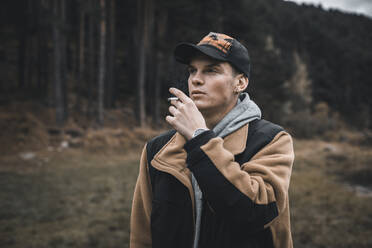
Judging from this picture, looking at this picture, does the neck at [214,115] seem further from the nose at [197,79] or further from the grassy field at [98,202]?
the grassy field at [98,202]

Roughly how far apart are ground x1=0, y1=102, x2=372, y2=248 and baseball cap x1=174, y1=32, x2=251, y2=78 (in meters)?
4.09

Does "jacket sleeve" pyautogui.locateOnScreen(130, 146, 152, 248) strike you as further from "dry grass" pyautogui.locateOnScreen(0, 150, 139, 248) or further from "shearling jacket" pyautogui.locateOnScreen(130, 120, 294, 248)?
"dry grass" pyautogui.locateOnScreen(0, 150, 139, 248)

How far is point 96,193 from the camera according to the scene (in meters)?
7.20

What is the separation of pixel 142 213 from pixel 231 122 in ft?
3.29

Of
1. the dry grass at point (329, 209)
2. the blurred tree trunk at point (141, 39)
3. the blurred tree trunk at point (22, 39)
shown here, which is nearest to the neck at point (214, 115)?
the dry grass at point (329, 209)

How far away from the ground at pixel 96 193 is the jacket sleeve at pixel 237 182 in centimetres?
396

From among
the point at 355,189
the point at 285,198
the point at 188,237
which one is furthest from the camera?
the point at 355,189

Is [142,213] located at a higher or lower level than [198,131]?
lower

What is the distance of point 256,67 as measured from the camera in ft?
57.5

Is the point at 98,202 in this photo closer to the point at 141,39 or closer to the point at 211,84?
the point at 211,84

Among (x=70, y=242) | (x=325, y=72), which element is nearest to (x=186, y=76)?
(x=70, y=242)

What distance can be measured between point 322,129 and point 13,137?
84.0 feet

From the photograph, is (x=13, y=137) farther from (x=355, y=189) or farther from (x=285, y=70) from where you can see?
(x=285, y=70)

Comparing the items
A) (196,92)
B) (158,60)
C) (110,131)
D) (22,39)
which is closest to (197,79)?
(196,92)
